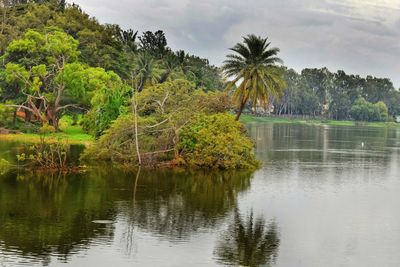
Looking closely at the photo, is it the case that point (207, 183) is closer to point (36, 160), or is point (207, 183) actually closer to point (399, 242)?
point (36, 160)

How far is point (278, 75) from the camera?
6378cm

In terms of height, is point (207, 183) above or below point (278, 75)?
below

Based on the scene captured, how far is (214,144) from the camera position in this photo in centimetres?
4638

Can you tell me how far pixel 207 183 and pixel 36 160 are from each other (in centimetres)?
1303

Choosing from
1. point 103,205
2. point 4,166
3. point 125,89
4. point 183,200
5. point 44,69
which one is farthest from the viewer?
point 44,69

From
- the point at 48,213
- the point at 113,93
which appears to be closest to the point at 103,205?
the point at 48,213

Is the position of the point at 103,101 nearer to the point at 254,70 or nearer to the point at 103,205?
the point at 254,70

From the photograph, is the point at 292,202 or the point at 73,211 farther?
the point at 292,202

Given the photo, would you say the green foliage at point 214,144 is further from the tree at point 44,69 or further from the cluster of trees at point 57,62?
the tree at point 44,69

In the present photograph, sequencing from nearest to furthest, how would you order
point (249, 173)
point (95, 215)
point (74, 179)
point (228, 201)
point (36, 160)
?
point (95, 215), point (228, 201), point (74, 179), point (36, 160), point (249, 173)

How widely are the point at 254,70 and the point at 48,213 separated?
37733 millimetres

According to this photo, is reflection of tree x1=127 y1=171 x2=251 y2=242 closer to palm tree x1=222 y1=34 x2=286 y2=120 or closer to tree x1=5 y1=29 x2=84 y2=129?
palm tree x1=222 y1=34 x2=286 y2=120

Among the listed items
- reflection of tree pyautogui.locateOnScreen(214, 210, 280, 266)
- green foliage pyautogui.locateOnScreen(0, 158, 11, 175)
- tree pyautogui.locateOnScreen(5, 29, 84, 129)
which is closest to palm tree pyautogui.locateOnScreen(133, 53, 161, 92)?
tree pyautogui.locateOnScreen(5, 29, 84, 129)

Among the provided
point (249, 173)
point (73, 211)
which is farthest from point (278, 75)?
point (73, 211)
